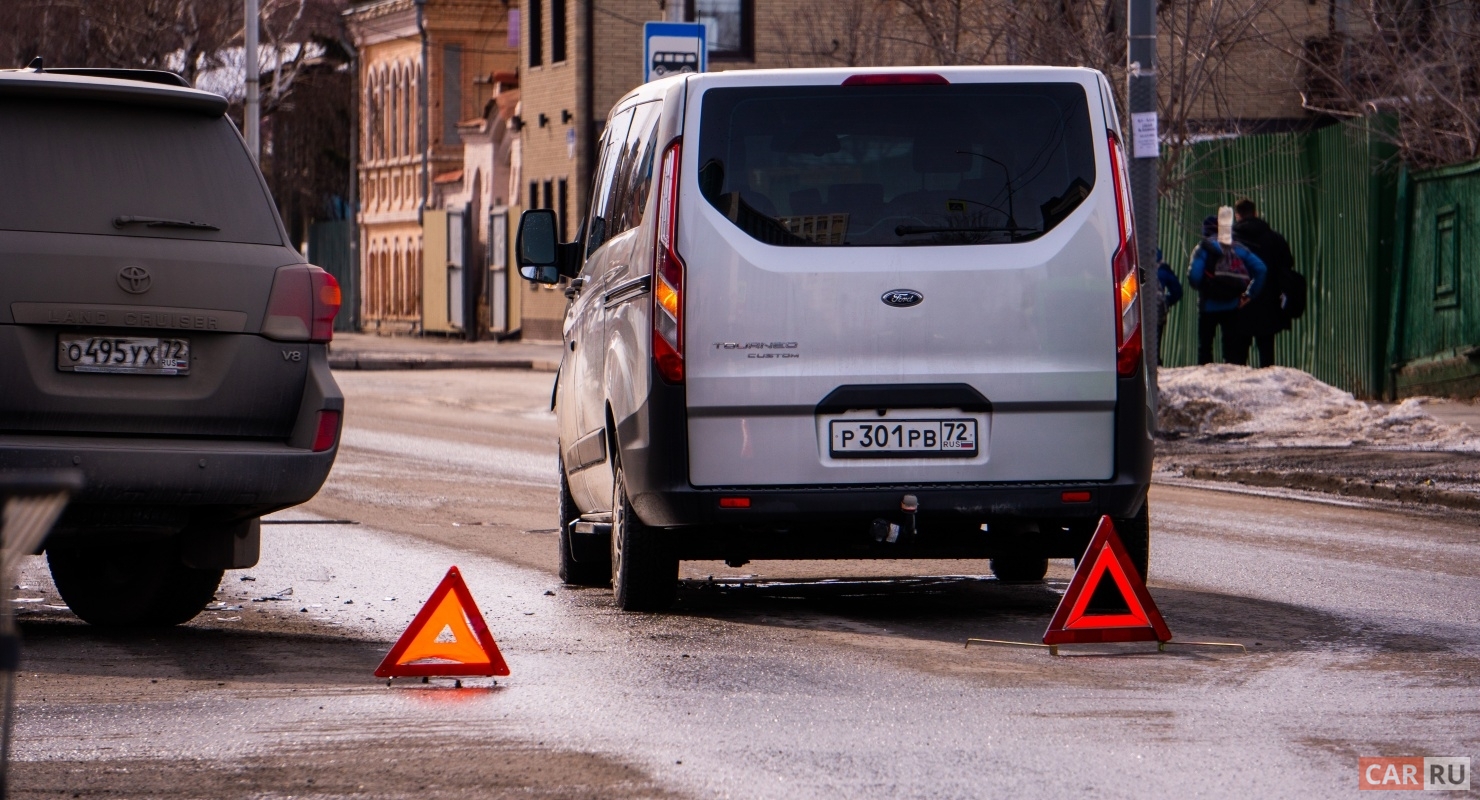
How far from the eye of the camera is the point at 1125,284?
27.5 ft

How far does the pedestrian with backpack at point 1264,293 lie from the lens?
21.0 metres

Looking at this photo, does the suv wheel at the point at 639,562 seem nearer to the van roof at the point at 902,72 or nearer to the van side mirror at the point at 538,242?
the van roof at the point at 902,72

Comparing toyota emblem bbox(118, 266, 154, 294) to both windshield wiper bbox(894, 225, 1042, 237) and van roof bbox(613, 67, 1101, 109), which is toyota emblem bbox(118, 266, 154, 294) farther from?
windshield wiper bbox(894, 225, 1042, 237)

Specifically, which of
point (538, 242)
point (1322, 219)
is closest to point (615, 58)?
point (1322, 219)

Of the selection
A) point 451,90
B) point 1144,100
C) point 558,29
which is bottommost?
point 1144,100

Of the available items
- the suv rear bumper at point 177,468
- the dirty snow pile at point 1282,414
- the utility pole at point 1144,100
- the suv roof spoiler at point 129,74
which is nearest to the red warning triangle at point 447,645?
the suv rear bumper at point 177,468

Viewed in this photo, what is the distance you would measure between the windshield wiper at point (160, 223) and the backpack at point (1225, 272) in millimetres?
14142

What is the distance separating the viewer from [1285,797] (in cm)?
536

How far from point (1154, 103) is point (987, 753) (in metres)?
11.1

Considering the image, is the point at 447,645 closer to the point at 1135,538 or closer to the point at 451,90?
the point at 1135,538

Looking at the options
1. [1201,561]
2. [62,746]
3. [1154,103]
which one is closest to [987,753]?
[62,746]

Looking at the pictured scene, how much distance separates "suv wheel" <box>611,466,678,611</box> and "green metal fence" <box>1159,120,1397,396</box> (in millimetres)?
13033

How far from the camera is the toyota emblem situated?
7656 millimetres

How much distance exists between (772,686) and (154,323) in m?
2.42
